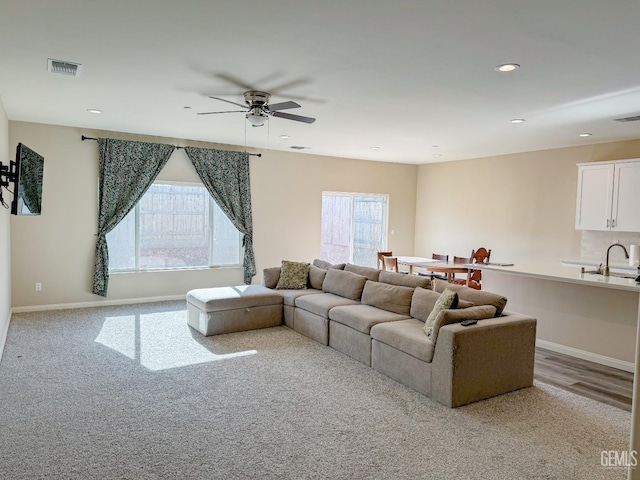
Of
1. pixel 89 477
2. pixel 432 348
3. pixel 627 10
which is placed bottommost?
pixel 89 477

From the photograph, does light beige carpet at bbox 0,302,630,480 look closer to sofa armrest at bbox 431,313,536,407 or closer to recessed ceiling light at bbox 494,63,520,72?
sofa armrest at bbox 431,313,536,407

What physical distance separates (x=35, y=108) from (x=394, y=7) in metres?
4.83

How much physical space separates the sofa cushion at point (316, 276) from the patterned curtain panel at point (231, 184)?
1957 mm

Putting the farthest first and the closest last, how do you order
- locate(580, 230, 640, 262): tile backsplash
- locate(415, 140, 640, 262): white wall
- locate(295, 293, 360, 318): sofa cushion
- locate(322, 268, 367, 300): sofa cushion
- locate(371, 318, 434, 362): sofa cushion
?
locate(415, 140, 640, 262): white wall → locate(580, 230, 640, 262): tile backsplash → locate(322, 268, 367, 300): sofa cushion → locate(295, 293, 360, 318): sofa cushion → locate(371, 318, 434, 362): sofa cushion

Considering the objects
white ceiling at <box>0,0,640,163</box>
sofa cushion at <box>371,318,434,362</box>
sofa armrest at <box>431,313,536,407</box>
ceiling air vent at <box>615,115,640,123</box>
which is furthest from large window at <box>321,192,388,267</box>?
sofa armrest at <box>431,313,536,407</box>

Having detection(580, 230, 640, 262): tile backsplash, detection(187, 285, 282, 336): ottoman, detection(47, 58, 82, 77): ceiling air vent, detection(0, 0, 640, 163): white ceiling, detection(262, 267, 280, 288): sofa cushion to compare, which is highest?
detection(0, 0, 640, 163): white ceiling

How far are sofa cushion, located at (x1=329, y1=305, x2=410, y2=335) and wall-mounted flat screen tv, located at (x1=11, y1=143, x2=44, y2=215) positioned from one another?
326 cm

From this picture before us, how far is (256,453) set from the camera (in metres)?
2.86

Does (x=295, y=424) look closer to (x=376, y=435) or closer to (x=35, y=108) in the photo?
(x=376, y=435)

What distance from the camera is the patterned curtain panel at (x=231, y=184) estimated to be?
301 inches

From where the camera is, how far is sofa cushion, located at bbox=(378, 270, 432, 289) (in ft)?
16.5

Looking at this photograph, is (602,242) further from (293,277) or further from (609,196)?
(293,277)

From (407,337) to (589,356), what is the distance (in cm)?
244

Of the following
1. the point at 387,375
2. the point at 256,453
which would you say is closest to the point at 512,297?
the point at 387,375
